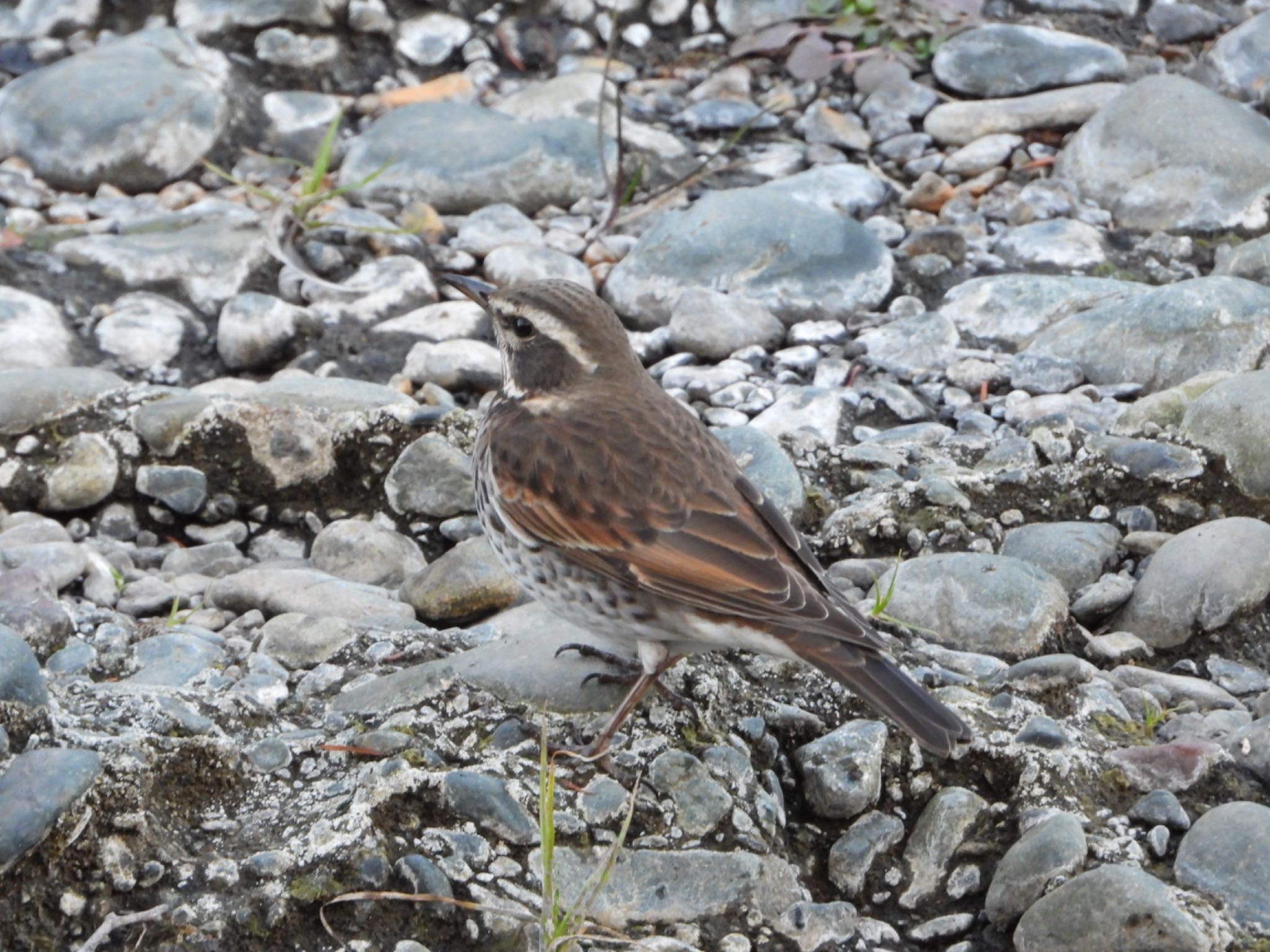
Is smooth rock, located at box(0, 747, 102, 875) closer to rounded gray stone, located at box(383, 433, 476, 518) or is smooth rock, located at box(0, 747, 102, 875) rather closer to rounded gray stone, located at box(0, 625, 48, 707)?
rounded gray stone, located at box(0, 625, 48, 707)

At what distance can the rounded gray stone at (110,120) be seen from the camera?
9.09 metres

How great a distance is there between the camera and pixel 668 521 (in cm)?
483

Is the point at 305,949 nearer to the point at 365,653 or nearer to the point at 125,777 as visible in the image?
the point at 125,777

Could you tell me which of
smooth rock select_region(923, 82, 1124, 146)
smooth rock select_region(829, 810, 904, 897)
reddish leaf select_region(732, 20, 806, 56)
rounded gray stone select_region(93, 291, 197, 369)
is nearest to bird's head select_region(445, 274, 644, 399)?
smooth rock select_region(829, 810, 904, 897)

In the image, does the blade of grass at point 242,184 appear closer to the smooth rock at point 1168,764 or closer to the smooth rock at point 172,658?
the smooth rock at point 172,658

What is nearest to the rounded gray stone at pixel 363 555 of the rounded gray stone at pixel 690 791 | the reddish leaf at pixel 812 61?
the rounded gray stone at pixel 690 791

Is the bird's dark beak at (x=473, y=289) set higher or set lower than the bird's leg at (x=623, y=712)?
higher

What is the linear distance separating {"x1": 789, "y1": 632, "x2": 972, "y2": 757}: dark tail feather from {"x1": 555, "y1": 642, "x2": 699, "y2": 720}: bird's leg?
0.41 m

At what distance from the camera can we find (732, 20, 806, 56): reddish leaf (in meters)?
10.4

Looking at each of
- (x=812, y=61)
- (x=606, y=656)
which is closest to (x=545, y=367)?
(x=606, y=656)

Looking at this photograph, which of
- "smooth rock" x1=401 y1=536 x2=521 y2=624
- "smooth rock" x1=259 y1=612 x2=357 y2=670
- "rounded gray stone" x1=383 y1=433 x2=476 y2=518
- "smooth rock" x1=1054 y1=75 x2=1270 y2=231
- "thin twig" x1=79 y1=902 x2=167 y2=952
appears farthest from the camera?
"smooth rock" x1=1054 y1=75 x2=1270 y2=231

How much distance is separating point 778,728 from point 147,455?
3162 mm

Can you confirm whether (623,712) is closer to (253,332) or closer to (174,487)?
(174,487)

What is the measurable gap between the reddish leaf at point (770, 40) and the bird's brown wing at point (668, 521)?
5.77 meters
